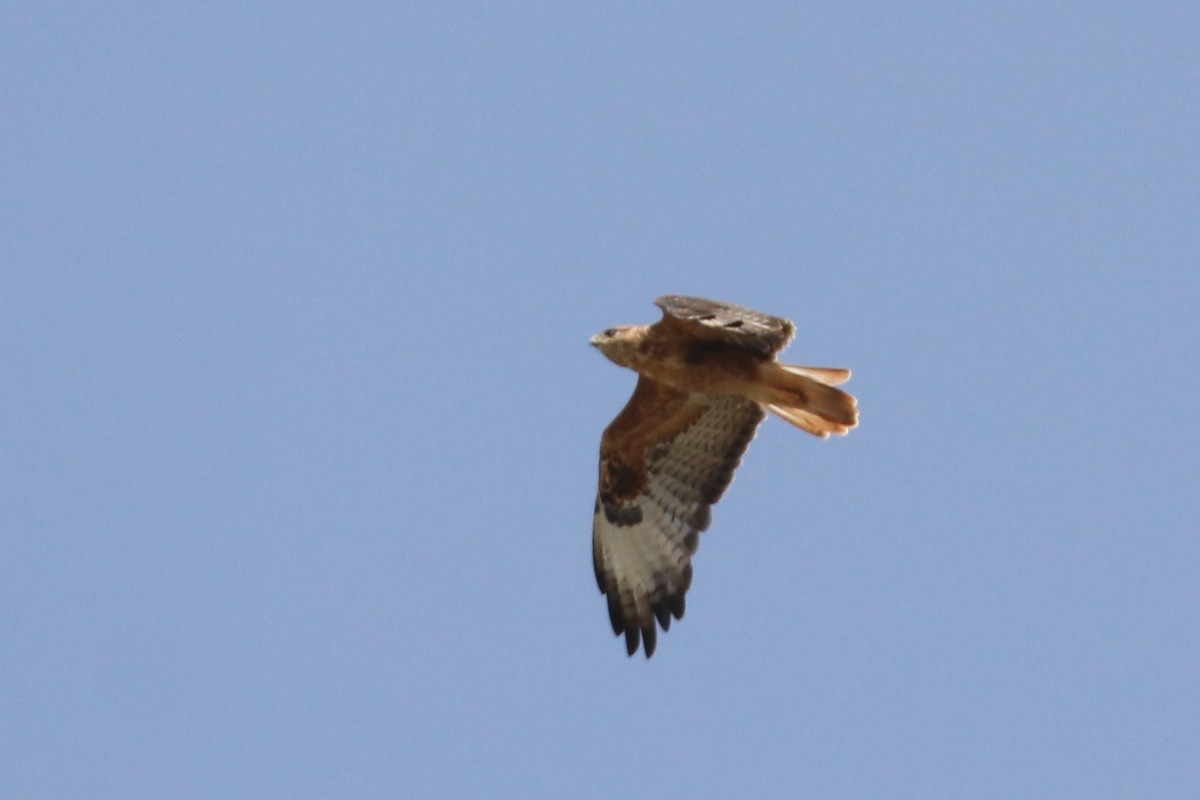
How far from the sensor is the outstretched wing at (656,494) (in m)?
11.1

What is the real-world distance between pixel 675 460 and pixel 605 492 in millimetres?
526

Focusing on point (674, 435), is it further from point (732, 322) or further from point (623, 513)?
point (732, 322)

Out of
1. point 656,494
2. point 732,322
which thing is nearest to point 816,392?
point 732,322

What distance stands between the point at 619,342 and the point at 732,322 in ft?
2.98

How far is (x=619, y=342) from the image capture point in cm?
1065

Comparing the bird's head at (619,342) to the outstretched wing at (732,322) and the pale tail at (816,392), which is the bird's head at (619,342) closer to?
the outstretched wing at (732,322)

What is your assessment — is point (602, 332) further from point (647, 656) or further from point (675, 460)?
point (647, 656)

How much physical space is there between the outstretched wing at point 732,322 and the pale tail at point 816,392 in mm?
288

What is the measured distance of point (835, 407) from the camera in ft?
34.6

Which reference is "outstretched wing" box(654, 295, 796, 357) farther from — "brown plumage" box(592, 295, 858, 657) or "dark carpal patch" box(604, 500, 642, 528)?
"dark carpal patch" box(604, 500, 642, 528)

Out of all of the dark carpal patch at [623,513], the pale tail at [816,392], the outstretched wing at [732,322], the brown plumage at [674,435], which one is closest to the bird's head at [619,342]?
the brown plumage at [674,435]

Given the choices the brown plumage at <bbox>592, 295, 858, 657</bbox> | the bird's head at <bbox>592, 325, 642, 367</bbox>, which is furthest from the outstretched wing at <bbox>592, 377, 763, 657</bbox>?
the bird's head at <bbox>592, 325, 642, 367</bbox>

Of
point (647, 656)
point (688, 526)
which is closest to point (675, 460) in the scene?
point (688, 526)

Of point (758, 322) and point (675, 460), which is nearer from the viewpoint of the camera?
point (758, 322)
